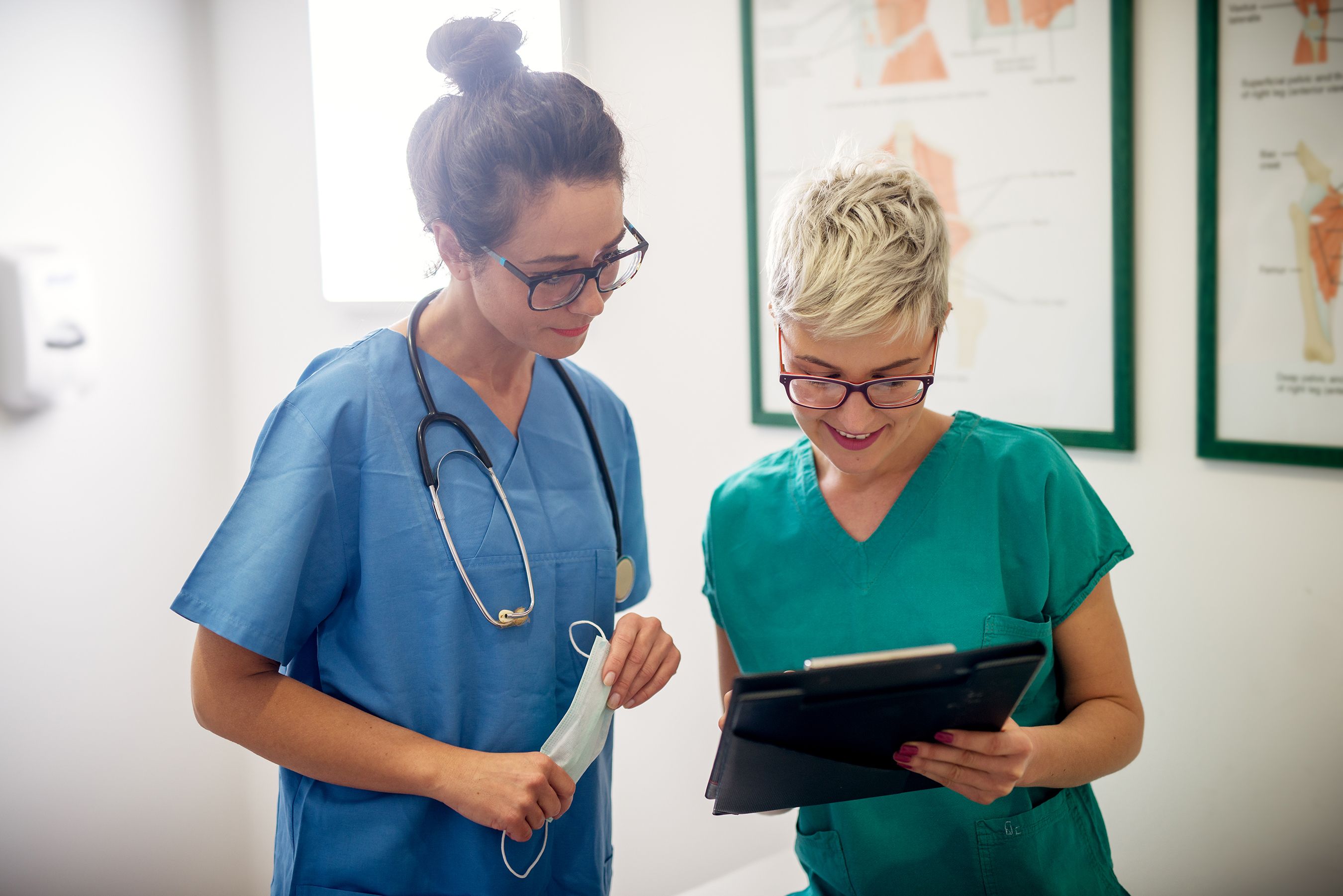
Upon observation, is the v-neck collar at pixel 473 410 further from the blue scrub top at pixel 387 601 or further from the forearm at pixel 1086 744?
the forearm at pixel 1086 744

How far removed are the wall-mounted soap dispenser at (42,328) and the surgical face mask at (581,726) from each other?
1475 mm

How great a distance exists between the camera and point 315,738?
1152mm

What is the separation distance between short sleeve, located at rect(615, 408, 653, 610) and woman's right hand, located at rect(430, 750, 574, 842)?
435mm

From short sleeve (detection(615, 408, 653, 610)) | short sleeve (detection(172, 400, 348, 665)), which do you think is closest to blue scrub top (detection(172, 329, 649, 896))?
short sleeve (detection(172, 400, 348, 665))

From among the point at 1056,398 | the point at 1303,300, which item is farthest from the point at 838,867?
the point at 1303,300

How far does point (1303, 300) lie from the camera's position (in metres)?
1.60

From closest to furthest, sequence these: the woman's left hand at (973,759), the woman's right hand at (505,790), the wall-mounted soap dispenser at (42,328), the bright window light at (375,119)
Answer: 1. the woman's left hand at (973,759)
2. the woman's right hand at (505,790)
3. the wall-mounted soap dispenser at (42,328)
4. the bright window light at (375,119)

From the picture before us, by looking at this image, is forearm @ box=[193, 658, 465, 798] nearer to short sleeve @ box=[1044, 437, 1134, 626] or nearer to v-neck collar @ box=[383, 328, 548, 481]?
v-neck collar @ box=[383, 328, 548, 481]

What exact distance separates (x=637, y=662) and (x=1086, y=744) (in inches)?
21.3

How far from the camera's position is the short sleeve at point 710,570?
1404 millimetres

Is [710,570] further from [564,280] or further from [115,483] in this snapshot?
[115,483]

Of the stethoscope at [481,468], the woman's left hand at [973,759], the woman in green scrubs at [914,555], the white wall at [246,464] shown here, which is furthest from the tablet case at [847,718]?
the white wall at [246,464]

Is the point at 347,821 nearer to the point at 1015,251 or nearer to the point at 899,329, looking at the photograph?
the point at 899,329

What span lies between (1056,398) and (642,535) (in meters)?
0.82
